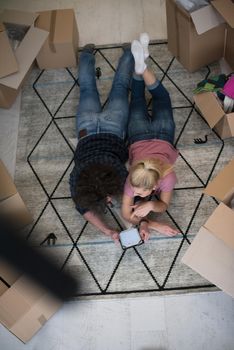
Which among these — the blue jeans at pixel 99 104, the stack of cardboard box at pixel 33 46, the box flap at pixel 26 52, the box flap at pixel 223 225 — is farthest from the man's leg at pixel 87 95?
the box flap at pixel 223 225

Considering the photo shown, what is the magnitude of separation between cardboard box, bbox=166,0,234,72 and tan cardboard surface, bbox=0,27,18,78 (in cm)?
75

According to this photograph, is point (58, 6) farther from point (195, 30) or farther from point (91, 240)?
point (91, 240)

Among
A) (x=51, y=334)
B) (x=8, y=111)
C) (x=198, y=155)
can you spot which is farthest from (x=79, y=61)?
(x=51, y=334)

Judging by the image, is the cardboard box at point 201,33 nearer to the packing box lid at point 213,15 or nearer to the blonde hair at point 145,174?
the packing box lid at point 213,15

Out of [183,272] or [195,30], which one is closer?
[183,272]

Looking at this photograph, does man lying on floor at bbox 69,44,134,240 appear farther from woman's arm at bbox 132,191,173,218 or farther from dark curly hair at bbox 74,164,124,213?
woman's arm at bbox 132,191,173,218

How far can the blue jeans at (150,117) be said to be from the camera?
1.61 m

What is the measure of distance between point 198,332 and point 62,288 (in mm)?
1060

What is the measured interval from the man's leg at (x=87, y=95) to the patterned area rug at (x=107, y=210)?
13 cm

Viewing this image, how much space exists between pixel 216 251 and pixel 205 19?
1.01 m

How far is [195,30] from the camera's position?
1.71 m

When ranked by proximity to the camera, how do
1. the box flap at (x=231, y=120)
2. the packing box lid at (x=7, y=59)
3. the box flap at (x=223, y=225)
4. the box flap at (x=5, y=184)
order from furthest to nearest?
the packing box lid at (x=7, y=59) → the box flap at (x=231, y=120) → the box flap at (x=5, y=184) → the box flap at (x=223, y=225)

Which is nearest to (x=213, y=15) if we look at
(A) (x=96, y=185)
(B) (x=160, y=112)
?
(B) (x=160, y=112)

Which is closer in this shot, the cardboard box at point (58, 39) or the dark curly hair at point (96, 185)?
the dark curly hair at point (96, 185)
